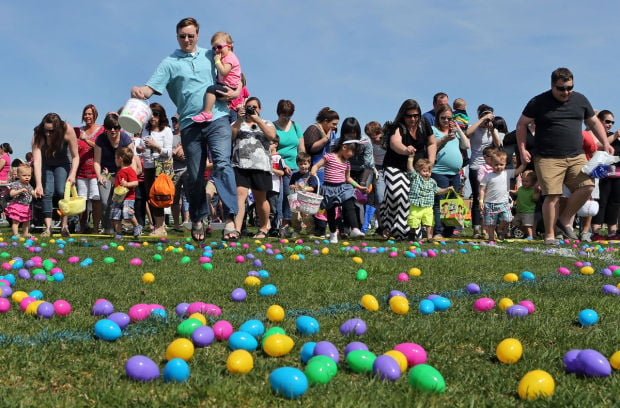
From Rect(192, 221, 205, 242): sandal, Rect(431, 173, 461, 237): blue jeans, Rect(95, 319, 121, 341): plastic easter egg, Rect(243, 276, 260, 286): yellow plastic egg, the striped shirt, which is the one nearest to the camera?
Rect(95, 319, 121, 341): plastic easter egg

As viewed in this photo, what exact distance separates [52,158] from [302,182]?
4287 mm

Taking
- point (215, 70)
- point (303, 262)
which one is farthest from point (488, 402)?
point (215, 70)

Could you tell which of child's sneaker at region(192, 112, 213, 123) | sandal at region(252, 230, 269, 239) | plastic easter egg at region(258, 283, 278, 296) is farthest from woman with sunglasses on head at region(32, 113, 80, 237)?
plastic easter egg at region(258, 283, 278, 296)

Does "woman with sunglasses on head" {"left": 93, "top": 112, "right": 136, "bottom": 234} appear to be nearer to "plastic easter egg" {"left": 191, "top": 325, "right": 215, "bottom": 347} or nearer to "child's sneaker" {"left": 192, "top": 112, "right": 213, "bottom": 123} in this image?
"child's sneaker" {"left": 192, "top": 112, "right": 213, "bottom": 123}

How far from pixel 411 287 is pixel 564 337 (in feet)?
4.96

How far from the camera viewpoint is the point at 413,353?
234 centimetres

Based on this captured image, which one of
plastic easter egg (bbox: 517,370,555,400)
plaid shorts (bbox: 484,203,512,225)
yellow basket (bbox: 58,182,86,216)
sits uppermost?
yellow basket (bbox: 58,182,86,216)

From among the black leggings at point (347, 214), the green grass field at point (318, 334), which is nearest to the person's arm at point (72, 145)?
the green grass field at point (318, 334)

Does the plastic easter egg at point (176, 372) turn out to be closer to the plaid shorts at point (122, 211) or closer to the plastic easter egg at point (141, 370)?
the plastic easter egg at point (141, 370)

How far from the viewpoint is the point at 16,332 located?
9.20 feet

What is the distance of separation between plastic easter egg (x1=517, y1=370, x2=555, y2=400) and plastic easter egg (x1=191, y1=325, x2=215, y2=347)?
135cm

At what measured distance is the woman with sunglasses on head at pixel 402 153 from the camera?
8.65 metres

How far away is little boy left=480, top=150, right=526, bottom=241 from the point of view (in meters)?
9.12

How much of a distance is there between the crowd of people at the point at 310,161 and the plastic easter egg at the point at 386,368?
16.5 ft
